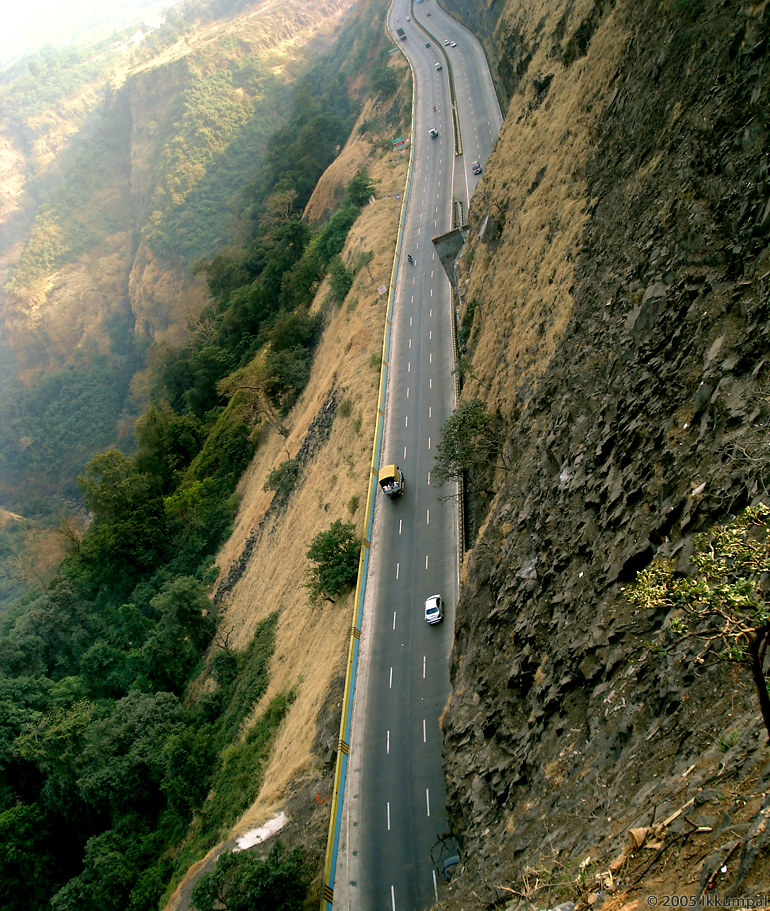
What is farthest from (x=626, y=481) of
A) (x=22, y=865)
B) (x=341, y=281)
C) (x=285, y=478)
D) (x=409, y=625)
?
(x=341, y=281)

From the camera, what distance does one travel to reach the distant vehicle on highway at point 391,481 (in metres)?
38.2

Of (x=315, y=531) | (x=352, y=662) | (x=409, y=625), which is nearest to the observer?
(x=352, y=662)

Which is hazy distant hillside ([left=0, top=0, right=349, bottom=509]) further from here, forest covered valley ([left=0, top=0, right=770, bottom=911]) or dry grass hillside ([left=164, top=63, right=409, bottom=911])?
dry grass hillside ([left=164, top=63, right=409, bottom=911])

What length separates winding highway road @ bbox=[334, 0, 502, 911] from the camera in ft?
79.9

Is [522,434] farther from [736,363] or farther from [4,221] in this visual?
[4,221]

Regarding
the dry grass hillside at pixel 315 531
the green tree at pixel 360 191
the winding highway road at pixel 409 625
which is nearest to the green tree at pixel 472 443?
the winding highway road at pixel 409 625

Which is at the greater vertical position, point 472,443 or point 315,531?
point 472,443

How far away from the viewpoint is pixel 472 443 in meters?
32.0

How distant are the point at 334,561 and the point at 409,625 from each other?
23.6ft

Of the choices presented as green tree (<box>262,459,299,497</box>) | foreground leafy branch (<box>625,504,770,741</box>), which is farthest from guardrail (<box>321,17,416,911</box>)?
foreground leafy branch (<box>625,504,770,741</box>)

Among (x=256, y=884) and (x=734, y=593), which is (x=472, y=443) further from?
(x=734, y=593)

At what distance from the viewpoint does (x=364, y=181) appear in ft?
242

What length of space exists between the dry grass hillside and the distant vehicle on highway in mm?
2891

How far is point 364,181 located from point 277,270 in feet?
48.6
